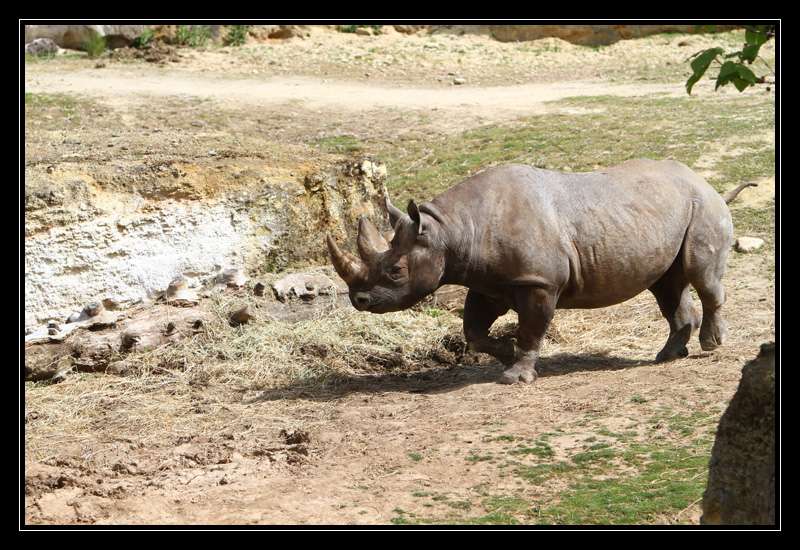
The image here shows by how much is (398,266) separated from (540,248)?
1185mm

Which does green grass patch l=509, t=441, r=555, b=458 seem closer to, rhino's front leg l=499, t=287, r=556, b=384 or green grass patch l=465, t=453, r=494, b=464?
green grass patch l=465, t=453, r=494, b=464

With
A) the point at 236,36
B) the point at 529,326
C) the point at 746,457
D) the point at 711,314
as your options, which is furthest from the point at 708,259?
the point at 236,36

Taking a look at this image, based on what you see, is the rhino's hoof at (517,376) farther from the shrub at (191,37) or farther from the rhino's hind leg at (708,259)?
the shrub at (191,37)

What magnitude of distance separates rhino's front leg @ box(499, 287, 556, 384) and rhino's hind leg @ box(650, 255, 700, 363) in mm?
1331

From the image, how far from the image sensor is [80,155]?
12266mm

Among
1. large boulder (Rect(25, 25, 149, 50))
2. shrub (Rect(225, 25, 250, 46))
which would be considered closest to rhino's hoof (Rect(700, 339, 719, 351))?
shrub (Rect(225, 25, 250, 46))

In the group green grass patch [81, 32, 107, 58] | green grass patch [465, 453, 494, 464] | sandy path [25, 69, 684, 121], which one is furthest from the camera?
green grass patch [81, 32, 107, 58]

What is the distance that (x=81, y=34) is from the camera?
24.2m

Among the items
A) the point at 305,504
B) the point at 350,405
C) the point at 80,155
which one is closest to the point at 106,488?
the point at 305,504

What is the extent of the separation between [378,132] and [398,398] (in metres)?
9.55

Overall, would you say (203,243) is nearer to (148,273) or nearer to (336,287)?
(148,273)

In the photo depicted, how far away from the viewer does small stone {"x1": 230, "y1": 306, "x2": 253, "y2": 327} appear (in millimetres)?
10961

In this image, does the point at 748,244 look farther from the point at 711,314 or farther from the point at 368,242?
the point at 368,242

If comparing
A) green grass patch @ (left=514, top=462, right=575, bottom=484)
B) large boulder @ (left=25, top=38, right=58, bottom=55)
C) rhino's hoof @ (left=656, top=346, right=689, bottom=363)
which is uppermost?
large boulder @ (left=25, top=38, right=58, bottom=55)
